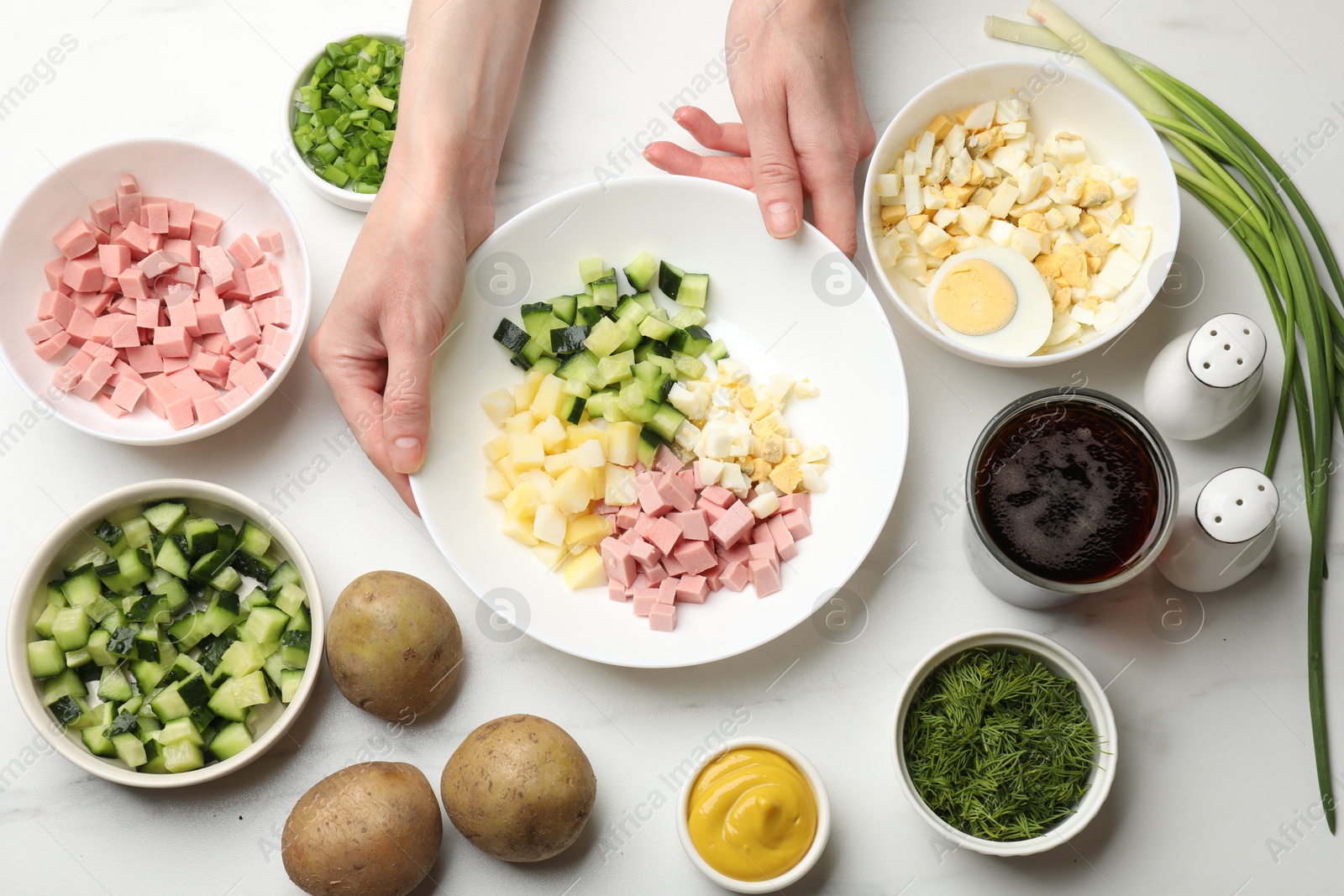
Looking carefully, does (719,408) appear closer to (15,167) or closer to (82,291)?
(82,291)

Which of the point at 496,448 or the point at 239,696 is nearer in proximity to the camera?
the point at 239,696

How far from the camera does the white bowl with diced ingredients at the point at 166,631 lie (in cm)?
191

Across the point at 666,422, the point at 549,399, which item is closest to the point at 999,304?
the point at 666,422

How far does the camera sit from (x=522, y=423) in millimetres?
2029

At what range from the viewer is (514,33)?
2178mm

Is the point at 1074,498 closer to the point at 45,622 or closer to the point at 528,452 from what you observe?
the point at 528,452

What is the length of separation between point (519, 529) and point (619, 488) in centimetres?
24

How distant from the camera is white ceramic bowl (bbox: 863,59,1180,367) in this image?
2.00m

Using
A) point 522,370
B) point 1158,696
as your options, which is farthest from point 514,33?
point 1158,696

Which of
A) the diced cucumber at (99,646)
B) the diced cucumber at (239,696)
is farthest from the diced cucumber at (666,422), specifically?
the diced cucumber at (99,646)

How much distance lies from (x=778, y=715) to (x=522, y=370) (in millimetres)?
994

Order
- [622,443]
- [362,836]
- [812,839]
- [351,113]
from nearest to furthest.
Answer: [362,836] < [812,839] < [622,443] < [351,113]

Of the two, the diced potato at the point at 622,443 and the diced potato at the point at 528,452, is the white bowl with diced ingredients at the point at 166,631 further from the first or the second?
the diced potato at the point at 622,443

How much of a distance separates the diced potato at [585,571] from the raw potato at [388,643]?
0.93 ft
